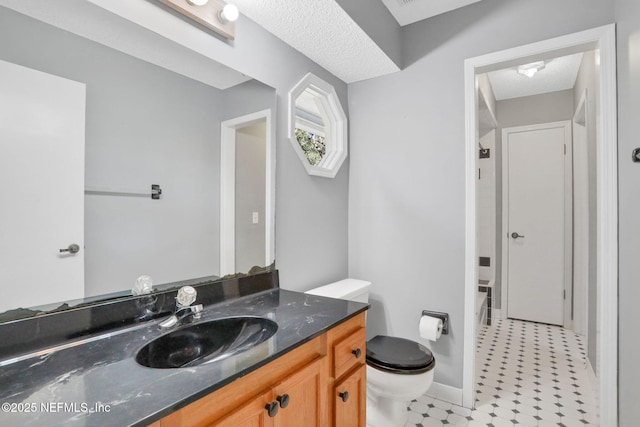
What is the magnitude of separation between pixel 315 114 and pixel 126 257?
5.08 ft

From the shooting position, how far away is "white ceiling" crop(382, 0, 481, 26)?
198 centimetres

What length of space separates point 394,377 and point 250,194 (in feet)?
3.91

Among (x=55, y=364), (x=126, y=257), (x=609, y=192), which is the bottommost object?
(x=55, y=364)

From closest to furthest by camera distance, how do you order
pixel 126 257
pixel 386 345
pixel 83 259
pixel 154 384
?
pixel 154 384
pixel 83 259
pixel 126 257
pixel 386 345

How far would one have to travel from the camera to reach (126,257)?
43.5 inches

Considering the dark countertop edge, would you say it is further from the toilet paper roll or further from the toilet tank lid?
the toilet paper roll

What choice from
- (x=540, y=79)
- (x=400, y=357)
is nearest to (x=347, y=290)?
(x=400, y=357)

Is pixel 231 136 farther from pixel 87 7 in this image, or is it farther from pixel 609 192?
pixel 609 192

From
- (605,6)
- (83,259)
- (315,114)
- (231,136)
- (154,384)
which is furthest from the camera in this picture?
(315,114)

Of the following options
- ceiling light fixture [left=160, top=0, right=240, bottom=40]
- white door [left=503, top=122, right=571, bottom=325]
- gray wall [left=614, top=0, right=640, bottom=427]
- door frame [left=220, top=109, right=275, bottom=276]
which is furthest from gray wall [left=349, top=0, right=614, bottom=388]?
white door [left=503, top=122, right=571, bottom=325]

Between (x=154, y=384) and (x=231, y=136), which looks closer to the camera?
(x=154, y=384)

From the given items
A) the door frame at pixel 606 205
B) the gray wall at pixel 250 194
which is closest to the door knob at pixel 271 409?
the gray wall at pixel 250 194

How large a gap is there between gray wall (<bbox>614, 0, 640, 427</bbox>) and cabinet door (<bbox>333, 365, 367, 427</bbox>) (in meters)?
1.16

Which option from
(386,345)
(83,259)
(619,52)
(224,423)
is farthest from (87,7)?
(619,52)
